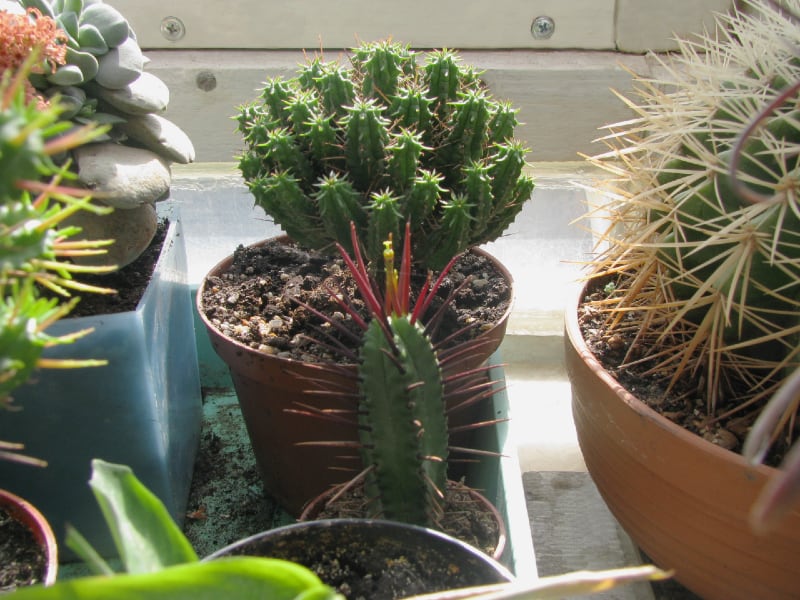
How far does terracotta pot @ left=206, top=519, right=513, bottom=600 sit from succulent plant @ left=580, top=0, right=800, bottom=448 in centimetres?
31

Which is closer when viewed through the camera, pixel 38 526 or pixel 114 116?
pixel 38 526

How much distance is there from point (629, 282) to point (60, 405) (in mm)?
648

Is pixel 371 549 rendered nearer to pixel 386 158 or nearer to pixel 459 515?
pixel 459 515

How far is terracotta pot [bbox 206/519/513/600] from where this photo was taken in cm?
59

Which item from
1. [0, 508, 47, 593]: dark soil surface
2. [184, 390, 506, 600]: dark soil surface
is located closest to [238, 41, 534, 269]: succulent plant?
[184, 390, 506, 600]: dark soil surface

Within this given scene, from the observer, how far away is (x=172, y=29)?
143 cm

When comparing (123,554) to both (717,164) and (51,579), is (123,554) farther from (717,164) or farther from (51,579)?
(717,164)

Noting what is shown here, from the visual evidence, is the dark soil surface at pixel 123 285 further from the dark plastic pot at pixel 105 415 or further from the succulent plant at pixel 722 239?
the succulent plant at pixel 722 239

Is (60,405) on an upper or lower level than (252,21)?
lower

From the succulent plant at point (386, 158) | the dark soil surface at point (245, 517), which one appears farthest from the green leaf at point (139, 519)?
the succulent plant at point (386, 158)

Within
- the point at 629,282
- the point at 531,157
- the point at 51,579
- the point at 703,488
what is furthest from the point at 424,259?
the point at 531,157

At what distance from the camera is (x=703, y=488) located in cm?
70

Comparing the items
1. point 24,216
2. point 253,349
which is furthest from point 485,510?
point 24,216

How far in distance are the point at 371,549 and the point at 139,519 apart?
231 mm
